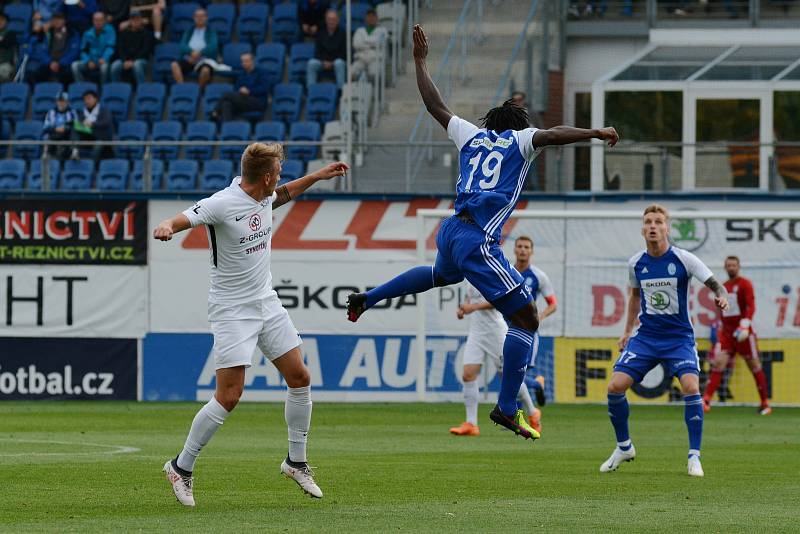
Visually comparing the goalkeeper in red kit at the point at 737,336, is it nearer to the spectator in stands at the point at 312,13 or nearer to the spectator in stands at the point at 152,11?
the spectator in stands at the point at 312,13

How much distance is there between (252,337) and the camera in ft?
31.6

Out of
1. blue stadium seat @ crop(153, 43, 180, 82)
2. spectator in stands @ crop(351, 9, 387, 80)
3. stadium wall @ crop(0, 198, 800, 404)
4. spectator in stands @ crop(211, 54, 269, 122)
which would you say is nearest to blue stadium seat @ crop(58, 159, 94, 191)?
stadium wall @ crop(0, 198, 800, 404)

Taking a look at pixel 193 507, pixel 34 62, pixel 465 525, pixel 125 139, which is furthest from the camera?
pixel 34 62

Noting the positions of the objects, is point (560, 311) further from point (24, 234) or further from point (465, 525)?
point (465, 525)

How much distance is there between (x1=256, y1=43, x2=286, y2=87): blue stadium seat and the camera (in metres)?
27.2

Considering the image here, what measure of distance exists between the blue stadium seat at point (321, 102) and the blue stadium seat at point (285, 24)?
87.7 inches

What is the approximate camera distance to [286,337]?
9742 mm

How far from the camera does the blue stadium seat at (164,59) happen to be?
91.5 feet

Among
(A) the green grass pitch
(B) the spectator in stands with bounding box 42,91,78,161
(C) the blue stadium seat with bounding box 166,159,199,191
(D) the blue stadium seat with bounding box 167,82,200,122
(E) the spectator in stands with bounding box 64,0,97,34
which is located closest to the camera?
(A) the green grass pitch

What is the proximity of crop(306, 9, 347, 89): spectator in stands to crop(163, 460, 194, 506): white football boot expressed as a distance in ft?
57.1

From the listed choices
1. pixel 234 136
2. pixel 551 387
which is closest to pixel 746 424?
pixel 551 387

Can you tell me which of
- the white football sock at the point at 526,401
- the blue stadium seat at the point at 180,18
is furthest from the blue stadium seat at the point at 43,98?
the white football sock at the point at 526,401

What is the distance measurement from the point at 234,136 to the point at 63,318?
4361 mm

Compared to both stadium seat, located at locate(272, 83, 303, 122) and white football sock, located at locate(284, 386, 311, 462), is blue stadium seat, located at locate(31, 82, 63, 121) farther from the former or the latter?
white football sock, located at locate(284, 386, 311, 462)
